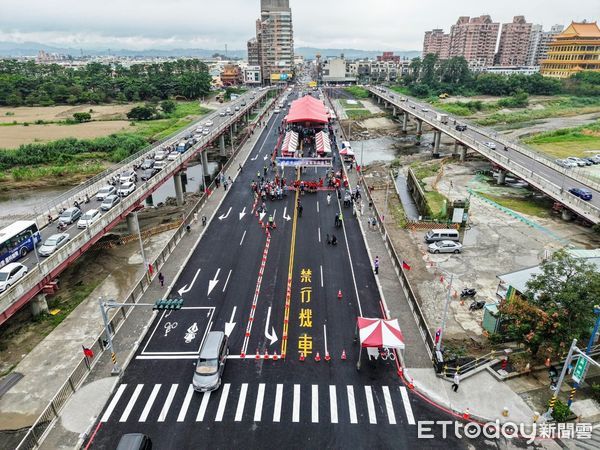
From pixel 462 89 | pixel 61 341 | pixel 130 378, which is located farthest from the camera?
pixel 462 89

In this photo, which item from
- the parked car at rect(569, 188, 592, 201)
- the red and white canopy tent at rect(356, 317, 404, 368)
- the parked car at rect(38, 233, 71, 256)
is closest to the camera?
the red and white canopy tent at rect(356, 317, 404, 368)

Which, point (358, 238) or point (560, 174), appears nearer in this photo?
point (358, 238)

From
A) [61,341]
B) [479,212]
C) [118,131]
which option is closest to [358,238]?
[479,212]

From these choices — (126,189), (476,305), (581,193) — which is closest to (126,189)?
(126,189)

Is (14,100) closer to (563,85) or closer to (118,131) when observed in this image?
(118,131)

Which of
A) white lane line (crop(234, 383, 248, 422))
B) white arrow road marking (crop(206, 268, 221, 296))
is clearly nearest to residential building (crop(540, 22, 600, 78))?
white arrow road marking (crop(206, 268, 221, 296))

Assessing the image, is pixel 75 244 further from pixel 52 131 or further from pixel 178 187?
pixel 52 131

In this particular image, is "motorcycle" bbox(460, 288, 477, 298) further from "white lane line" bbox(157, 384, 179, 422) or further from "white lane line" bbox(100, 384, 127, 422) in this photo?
"white lane line" bbox(100, 384, 127, 422)
